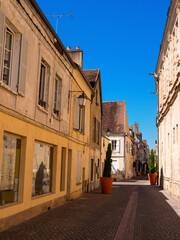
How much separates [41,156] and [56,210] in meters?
2.02

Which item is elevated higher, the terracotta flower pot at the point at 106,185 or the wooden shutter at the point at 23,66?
the wooden shutter at the point at 23,66

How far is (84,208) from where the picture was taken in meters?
10.7

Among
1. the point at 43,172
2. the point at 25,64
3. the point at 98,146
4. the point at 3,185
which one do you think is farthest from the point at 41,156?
the point at 98,146

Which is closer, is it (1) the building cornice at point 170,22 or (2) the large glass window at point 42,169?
(2) the large glass window at point 42,169

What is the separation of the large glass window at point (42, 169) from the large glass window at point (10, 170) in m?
1.20

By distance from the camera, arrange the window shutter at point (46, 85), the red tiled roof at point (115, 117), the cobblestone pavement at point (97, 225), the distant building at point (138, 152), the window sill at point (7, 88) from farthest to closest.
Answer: the distant building at point (138, 152) < the red tiled roof at point (115, 117) < the window shutter at point (46, 85) < the window sill at point (7, 88) < the cobblestone pavement at point (97, 225)

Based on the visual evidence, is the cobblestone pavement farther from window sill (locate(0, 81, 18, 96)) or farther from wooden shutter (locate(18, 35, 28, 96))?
wooden shutter (locate(18, 35, 28, 96))

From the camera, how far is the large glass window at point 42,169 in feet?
29.5

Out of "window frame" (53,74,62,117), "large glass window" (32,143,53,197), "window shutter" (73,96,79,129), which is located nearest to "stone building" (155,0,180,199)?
"window shutter" (73,96,79,129)

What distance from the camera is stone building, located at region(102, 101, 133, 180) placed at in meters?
35.8

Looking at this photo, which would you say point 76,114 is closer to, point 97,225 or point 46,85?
point 46,85

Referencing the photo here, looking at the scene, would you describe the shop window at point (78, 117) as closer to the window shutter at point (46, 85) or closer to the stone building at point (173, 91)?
the window shutter at point (46, 85)

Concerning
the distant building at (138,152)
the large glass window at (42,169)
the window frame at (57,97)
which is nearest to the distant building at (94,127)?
the window frame at (57,97)

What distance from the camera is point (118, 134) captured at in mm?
36719
